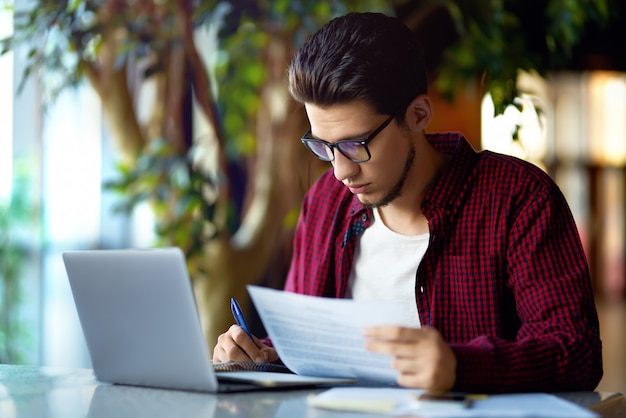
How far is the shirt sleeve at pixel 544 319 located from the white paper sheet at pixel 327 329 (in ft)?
0.46

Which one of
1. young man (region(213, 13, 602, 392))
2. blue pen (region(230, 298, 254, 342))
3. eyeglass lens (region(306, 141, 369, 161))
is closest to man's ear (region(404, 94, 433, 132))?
young man (region(213, 13, 602, 392))

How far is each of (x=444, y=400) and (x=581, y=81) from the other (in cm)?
1087

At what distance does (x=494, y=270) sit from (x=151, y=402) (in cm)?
71

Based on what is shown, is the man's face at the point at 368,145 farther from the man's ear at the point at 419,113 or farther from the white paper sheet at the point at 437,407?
the white paper sheet at the point at 437,407

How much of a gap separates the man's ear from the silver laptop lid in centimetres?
67

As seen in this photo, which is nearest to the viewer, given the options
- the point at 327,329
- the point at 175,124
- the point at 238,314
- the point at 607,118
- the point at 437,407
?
the point at 437,407

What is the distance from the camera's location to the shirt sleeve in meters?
1.33

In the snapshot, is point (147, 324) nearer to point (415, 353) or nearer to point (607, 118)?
point (415, 353)

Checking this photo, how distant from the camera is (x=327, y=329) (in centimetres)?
127

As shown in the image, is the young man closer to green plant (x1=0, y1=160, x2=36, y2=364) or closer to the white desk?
the white desk

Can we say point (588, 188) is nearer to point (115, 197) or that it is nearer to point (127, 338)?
point (115, 197)

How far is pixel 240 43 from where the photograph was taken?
3.24m

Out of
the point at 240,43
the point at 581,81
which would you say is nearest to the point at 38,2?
the point at 240,43

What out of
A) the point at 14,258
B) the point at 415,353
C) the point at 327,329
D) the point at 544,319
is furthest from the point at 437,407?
the point at 14,258
